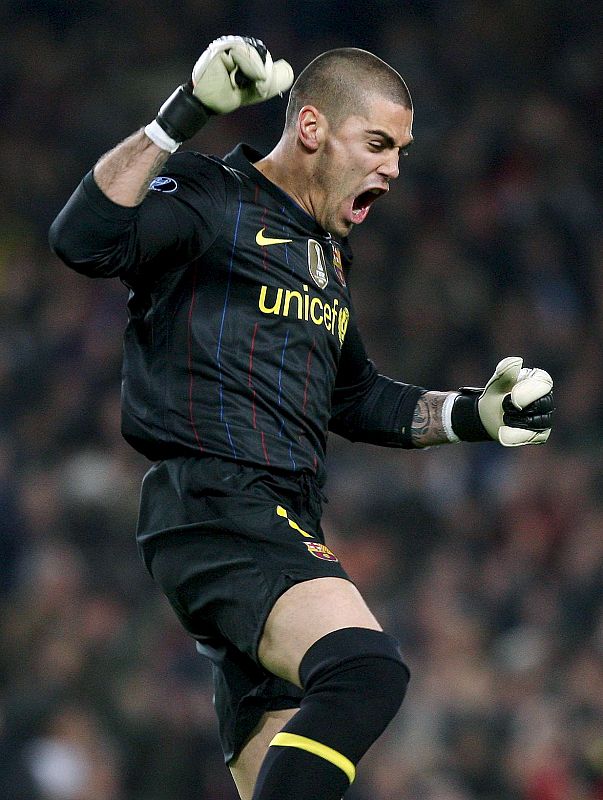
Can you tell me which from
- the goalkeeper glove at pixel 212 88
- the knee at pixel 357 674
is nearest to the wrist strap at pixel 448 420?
the knee at pixel 357 674

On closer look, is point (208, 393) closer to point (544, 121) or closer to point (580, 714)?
point (580, 714)

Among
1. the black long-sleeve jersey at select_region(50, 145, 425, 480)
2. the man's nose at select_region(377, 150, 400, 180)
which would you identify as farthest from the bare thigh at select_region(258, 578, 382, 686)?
the man's nose at select_region(377, 150, 400, 180)

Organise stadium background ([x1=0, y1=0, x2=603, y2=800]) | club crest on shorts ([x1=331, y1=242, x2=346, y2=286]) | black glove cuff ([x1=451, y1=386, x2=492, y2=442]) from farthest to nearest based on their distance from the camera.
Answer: stadium background ([x1=0, y1=0, x2=603, y2=800])
black glove cuff ([x1=451, y1=386, x2=492, y2=442])
club crest on shorts ([x1=331, y1=242, x2=346, y2=286])

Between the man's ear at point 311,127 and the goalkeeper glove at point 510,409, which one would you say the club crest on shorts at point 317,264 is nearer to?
the man's ear at point 311,127

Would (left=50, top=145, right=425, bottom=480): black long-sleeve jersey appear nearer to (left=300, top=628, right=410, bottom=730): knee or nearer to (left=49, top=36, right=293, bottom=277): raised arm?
(left=49, top=36, right=293, bottom=277): raised arm

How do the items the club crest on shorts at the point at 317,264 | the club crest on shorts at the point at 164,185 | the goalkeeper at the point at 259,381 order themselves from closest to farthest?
the goalkeeper at the point at 259,381, the club crest on shorts at the point at 164,185, the club crest on shorts at the point at 317,264

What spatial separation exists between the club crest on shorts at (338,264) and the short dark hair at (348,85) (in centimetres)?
31

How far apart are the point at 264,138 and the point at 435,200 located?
125 centimetres

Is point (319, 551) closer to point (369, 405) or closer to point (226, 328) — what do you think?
point (226, 328)

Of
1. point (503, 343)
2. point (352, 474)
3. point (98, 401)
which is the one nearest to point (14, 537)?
point (98, 401)

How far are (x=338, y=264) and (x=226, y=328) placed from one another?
1.44ft

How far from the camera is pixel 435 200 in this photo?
7.73 meters

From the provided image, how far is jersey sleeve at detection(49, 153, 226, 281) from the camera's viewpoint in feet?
8.33

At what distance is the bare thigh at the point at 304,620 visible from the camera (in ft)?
8.15
